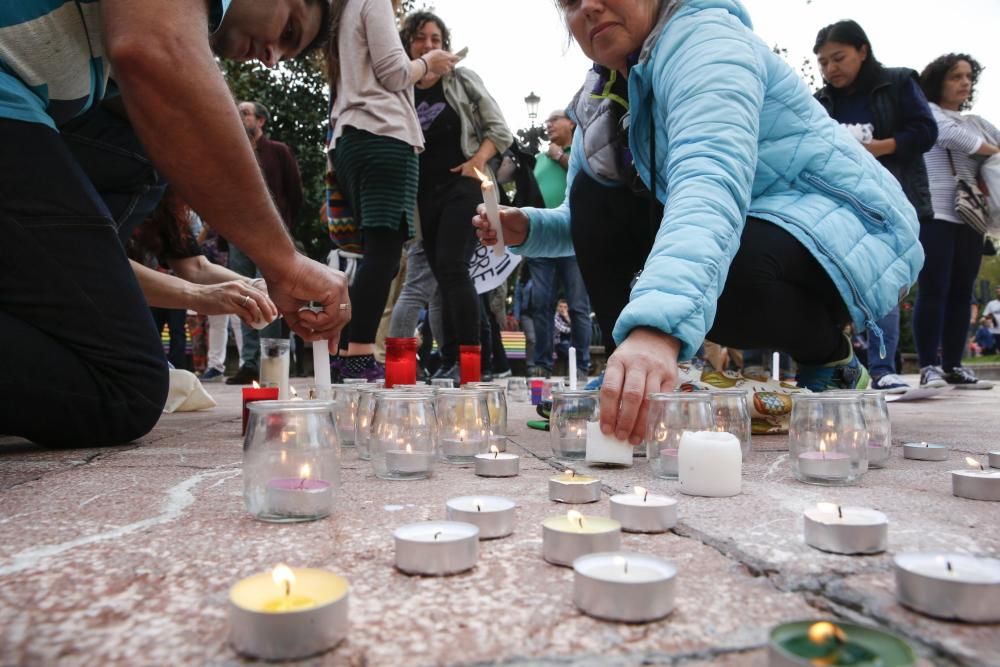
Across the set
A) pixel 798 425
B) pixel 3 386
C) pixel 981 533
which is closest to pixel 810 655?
pixel 981 533

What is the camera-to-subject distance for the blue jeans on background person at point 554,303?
588 centimetres

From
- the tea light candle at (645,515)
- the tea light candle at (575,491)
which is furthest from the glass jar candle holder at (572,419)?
the tea light candle at (645,515)

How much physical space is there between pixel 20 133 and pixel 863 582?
1.99 meters

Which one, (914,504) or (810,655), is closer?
(810,655)

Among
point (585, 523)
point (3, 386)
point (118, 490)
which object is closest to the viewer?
point (585, 523)

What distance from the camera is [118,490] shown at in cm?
140

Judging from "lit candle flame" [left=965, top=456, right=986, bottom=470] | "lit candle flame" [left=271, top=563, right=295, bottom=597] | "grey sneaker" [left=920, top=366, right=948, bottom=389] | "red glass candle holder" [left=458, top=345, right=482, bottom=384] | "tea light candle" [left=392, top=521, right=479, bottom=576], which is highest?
"red glass candle holder" [left=458, top=345, right=482, bottom=384]

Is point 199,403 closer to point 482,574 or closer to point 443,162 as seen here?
point 443,162

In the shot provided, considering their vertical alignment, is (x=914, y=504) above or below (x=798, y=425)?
below

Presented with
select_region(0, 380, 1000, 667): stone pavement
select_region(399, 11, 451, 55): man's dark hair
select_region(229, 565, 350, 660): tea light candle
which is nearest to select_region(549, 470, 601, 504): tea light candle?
select_region(0, 380, 1000, 667): stone pavement

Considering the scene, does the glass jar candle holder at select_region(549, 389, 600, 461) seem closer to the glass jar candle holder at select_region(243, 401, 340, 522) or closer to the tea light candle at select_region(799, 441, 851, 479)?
the tea light candle at select_region(799, 441, 851, 479)

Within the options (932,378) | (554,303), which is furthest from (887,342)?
(554,303)

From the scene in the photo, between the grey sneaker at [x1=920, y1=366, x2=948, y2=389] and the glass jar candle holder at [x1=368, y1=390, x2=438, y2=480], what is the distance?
3709mm

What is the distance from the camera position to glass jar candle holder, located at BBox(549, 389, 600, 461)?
1758 millimetres
